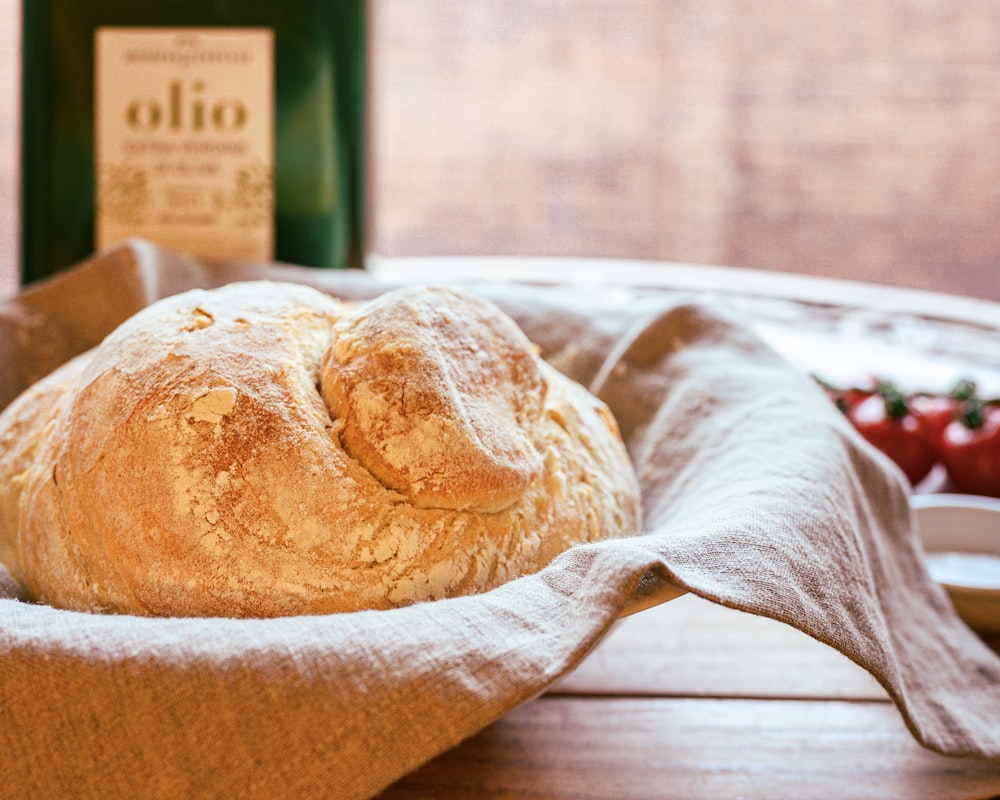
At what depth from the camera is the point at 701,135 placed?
3.19m

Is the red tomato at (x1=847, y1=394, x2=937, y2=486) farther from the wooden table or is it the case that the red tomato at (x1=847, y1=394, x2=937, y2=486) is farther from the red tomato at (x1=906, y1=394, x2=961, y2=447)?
the wooden table

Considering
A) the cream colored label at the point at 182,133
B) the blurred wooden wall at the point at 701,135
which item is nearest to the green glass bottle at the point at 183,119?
the cream colored label at the point at 182,133

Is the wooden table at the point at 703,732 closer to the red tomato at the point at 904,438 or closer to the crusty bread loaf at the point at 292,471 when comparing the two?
the crusty bread loaf at the point at 292,471

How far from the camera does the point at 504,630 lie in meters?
0.54

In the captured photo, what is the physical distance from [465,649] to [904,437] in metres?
0.93

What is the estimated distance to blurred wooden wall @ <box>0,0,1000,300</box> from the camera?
9.32 feet

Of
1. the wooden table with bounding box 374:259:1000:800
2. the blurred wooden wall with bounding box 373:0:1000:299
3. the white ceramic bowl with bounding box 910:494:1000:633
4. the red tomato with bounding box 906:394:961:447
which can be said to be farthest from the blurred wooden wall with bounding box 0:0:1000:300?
the wooden table with bounding box 374:259:1000:800

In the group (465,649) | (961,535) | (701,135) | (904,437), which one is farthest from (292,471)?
(701,135)

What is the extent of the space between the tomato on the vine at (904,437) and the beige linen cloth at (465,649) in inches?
17.7

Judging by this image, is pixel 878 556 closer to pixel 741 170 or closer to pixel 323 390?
pixel 323 390

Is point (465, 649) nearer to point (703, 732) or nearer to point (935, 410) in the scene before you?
point (703, 732)

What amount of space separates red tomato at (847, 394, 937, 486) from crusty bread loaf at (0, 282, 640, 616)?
67 cm

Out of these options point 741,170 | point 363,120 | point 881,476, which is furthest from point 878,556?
point 741,170

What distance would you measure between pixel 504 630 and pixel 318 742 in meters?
0.11
